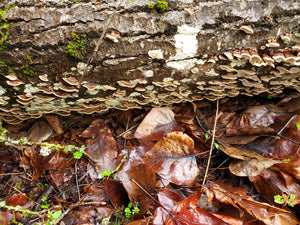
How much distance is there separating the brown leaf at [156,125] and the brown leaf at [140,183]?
0.70 metres

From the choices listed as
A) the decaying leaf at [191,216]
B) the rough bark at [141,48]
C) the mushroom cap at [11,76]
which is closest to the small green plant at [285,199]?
the decaying leaf at [191,216]

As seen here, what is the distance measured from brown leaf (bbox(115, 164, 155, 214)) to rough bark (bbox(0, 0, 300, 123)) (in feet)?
3.71

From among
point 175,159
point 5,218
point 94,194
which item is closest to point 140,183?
point 175,159

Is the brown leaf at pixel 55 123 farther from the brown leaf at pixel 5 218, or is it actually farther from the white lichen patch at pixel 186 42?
the white lichen patch at pixel 186 42

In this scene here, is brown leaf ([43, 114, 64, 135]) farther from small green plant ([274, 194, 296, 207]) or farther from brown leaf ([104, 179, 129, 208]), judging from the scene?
small green plant ([274, 194, 296, 207])

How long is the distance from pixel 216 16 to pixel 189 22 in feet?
1.04

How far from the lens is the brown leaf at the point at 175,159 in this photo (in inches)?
102

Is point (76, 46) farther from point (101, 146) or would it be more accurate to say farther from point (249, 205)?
point (249, 205)

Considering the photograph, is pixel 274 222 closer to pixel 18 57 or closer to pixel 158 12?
pixel 158 12

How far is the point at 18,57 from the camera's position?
7.86 feet

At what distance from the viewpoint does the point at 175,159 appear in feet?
8.82

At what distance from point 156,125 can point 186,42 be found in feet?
4.35

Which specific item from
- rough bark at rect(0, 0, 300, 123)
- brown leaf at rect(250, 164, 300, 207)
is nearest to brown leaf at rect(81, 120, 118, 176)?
rough bark at rect(0, 0, 300, 123)

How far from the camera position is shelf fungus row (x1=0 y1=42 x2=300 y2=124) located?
2619mm
